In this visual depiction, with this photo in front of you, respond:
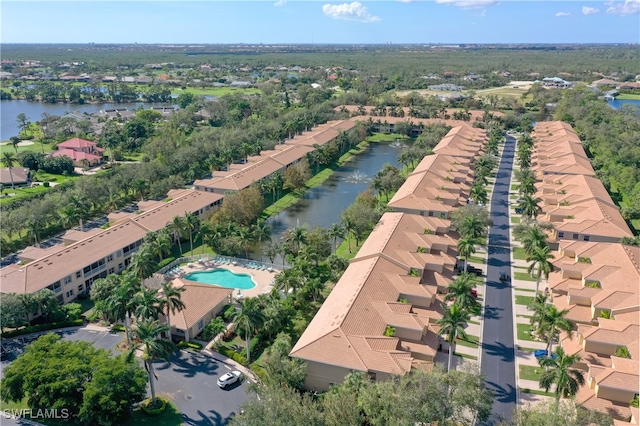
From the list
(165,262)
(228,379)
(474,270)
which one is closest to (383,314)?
(228,379)

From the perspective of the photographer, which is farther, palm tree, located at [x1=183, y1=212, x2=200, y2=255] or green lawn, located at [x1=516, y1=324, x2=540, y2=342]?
palm tree, located at [x1=183, y1=212, x2=200, y2=255]

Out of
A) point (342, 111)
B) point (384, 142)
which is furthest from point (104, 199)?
point (342, 111)

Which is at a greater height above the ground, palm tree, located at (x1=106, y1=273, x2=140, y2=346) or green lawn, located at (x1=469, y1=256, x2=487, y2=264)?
palm tree, located at (x1=106, y1=273, x2=140, y2=346)

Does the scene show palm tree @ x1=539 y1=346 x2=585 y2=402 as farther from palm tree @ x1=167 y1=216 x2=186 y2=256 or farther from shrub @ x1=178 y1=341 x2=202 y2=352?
palm tree @ x1=167 y1=216 x2=186 y2=256

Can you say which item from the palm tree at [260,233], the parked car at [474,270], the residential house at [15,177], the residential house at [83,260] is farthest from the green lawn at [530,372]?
the residential house at [15,177]

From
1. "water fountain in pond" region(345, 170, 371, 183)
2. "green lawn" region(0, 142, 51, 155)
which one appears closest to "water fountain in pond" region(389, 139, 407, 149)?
"water fountain in pond" region(345, 170, 371, 183)
